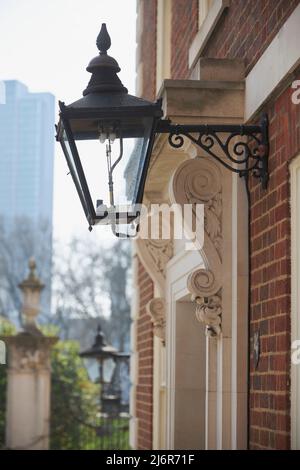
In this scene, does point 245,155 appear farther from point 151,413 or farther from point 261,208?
point 151,413

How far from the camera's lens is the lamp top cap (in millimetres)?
6305

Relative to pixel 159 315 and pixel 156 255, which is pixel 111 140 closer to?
pixel 156 255

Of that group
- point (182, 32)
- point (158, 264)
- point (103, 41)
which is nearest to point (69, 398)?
point (158, 264)

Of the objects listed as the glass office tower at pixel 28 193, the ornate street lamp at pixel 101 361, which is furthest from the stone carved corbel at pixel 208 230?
the glass office tower at pixel 28 193

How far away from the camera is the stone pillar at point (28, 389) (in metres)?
21.4

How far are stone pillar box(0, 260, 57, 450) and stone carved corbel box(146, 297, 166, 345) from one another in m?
11.9

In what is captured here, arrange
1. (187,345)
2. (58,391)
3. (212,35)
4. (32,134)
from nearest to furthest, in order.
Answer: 1. (212,35)
2. (187,345)
3. (58,391)
4. (32,134)

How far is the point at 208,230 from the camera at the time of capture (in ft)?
22.1

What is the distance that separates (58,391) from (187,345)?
18.6 metres

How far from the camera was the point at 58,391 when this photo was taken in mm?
27156

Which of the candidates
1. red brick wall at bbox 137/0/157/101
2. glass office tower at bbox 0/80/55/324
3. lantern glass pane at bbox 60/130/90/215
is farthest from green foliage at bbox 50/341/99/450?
lantern glass pane at bbox 60/130/90/215

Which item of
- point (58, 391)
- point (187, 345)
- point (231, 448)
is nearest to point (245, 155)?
point (231, 448)

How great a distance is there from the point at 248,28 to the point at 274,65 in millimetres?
924

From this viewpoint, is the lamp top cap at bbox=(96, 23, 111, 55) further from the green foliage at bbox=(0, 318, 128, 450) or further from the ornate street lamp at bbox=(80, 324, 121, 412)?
the green foliage at bbox=(0, 318, 128, 450)
